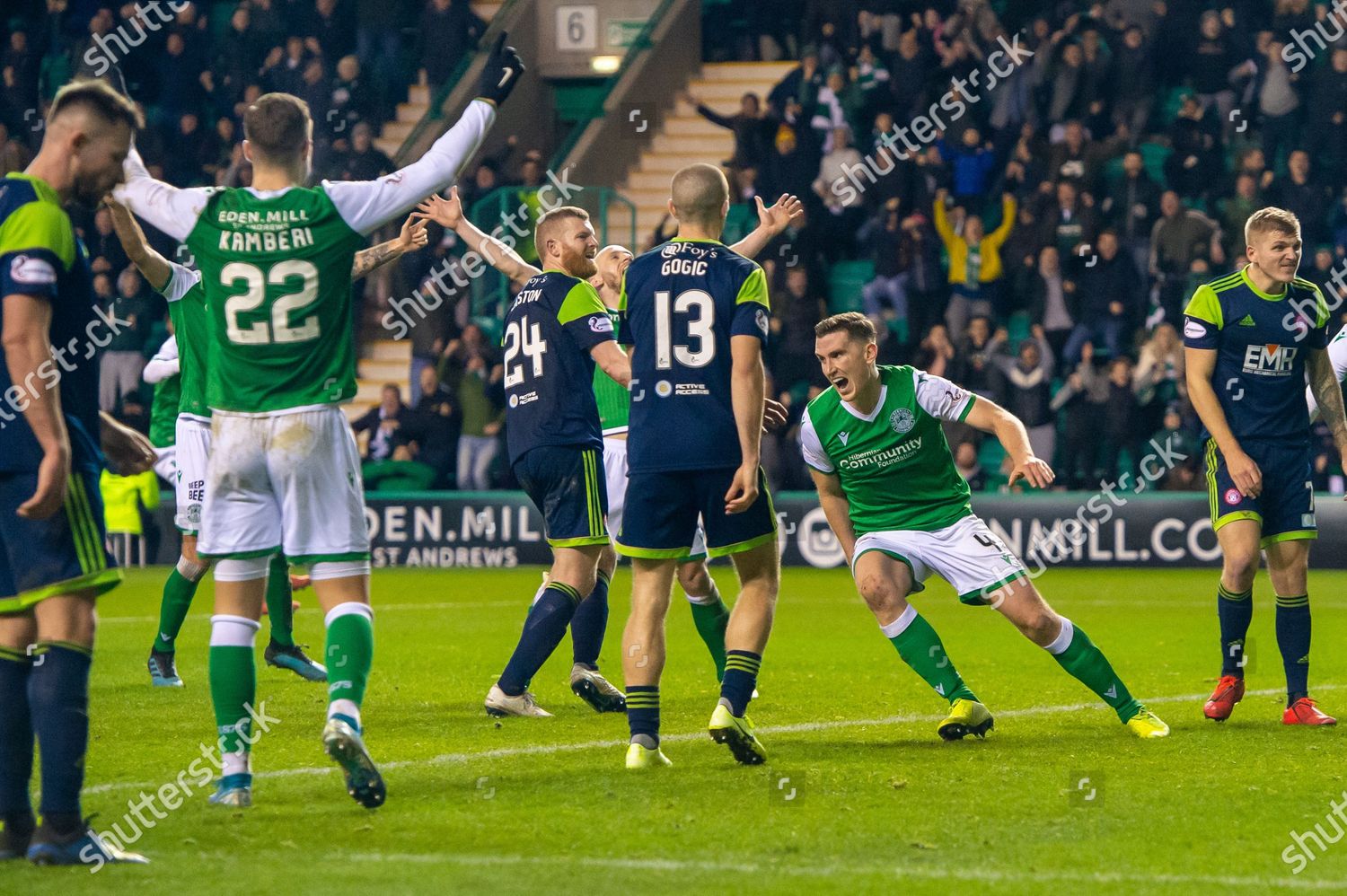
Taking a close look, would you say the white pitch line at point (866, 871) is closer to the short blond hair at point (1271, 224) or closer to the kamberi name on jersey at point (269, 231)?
the kamberi name on jersey at point (269, 231)

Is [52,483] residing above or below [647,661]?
above

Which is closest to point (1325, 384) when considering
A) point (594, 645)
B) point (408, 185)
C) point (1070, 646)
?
point (1070, 646)

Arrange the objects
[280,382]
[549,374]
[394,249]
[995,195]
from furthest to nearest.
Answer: [995,195] < [549,374] < [394,249] < [280,382]

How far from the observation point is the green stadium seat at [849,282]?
2119 centimetres

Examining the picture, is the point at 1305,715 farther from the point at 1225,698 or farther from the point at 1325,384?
the point at 1325,384

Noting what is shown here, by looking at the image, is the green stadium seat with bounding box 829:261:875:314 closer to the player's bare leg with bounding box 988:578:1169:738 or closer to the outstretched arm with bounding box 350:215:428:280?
the outstretched arm with bounding box 350:215:428:280

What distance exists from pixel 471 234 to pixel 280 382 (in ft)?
7.94

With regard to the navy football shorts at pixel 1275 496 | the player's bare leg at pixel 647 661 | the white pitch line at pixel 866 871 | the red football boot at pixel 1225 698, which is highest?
the navy football shorts at pixel 1275 496

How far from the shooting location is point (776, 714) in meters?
8.30

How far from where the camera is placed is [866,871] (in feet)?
16.1

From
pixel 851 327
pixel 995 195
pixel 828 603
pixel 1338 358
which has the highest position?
pixel 995 195

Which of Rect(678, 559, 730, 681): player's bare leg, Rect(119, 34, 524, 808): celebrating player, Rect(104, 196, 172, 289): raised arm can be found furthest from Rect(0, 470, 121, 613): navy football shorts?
Rect(678, 559, 730, 681): player's bare leg

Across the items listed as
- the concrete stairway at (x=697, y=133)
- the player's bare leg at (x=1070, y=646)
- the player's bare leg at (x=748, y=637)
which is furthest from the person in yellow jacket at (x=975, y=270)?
the player's bare leg at (x=748, y=637)

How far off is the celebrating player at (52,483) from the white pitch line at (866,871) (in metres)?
0.87
